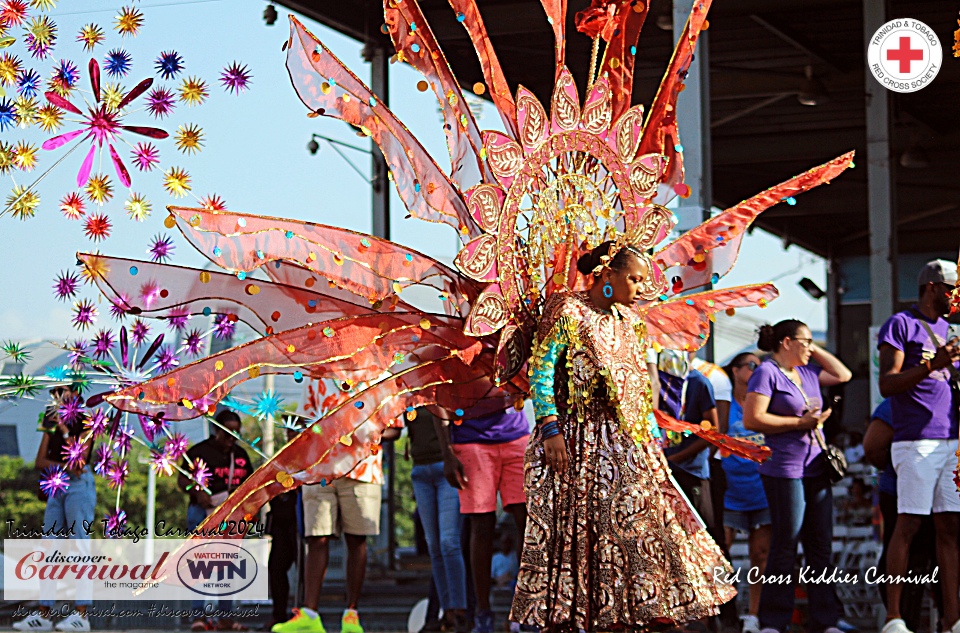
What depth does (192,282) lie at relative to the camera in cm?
492

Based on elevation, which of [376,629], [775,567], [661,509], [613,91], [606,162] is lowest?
[376,629]

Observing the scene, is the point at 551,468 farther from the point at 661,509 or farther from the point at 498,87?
the point at 498,87

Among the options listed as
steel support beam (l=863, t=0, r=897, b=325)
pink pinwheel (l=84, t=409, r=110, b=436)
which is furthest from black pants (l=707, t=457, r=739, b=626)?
pink pinwheel (l=84, t=409, r=110, b=436)

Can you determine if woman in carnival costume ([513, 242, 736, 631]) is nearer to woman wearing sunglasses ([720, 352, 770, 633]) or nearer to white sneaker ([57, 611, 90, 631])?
woman wearing sunglasses ([720, 352, 770, 633])

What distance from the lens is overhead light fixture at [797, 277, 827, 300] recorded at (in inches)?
559

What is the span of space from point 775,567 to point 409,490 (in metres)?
6.89

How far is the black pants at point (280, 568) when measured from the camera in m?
6.69

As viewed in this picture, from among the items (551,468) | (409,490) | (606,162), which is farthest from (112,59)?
(409,490)

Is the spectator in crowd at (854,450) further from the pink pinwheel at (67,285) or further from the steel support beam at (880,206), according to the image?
the pink pinwheel at (67,285)

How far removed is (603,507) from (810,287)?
404 inches

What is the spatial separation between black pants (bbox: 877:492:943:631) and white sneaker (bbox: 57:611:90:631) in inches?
159

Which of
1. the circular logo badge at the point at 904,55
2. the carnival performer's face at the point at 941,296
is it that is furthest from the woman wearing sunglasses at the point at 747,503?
the circular logo badge at the point at 904,55

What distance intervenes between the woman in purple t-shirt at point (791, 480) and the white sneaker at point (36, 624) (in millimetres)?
3639

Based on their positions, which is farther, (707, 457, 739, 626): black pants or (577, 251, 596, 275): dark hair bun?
(707, 457, 739, 626): black pants
